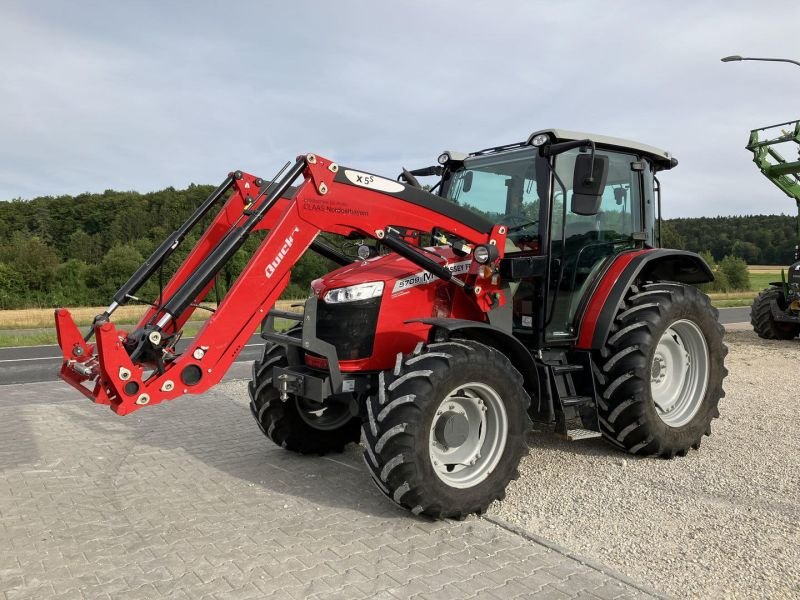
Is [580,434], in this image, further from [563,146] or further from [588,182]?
[563,146]

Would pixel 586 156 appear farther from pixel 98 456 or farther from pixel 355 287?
pixel 98 456

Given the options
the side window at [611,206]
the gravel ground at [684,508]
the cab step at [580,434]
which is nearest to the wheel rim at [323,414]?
the gravel ground at [684,508]

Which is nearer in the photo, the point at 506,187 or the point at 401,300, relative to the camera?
the point at 401,300

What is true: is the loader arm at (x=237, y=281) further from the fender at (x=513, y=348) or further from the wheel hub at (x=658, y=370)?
the wheel hub at (x=658, y=370)

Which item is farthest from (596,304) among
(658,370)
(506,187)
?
(506,187)

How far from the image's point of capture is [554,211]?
523cm

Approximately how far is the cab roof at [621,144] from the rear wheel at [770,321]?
933cm

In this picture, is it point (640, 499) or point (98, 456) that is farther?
point (98, 456)

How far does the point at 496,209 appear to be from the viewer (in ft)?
18.5

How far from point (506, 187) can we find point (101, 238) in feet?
162

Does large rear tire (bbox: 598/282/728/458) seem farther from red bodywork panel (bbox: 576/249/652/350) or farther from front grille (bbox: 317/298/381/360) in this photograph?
front grille (bbox: 317/298/381/360)

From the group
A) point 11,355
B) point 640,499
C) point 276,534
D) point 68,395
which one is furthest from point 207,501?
point 11,355

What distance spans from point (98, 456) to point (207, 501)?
175 centimetres

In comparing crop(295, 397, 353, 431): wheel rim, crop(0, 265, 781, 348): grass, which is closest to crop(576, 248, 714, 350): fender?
crop(295, 397, 353, 431): wheel rim
